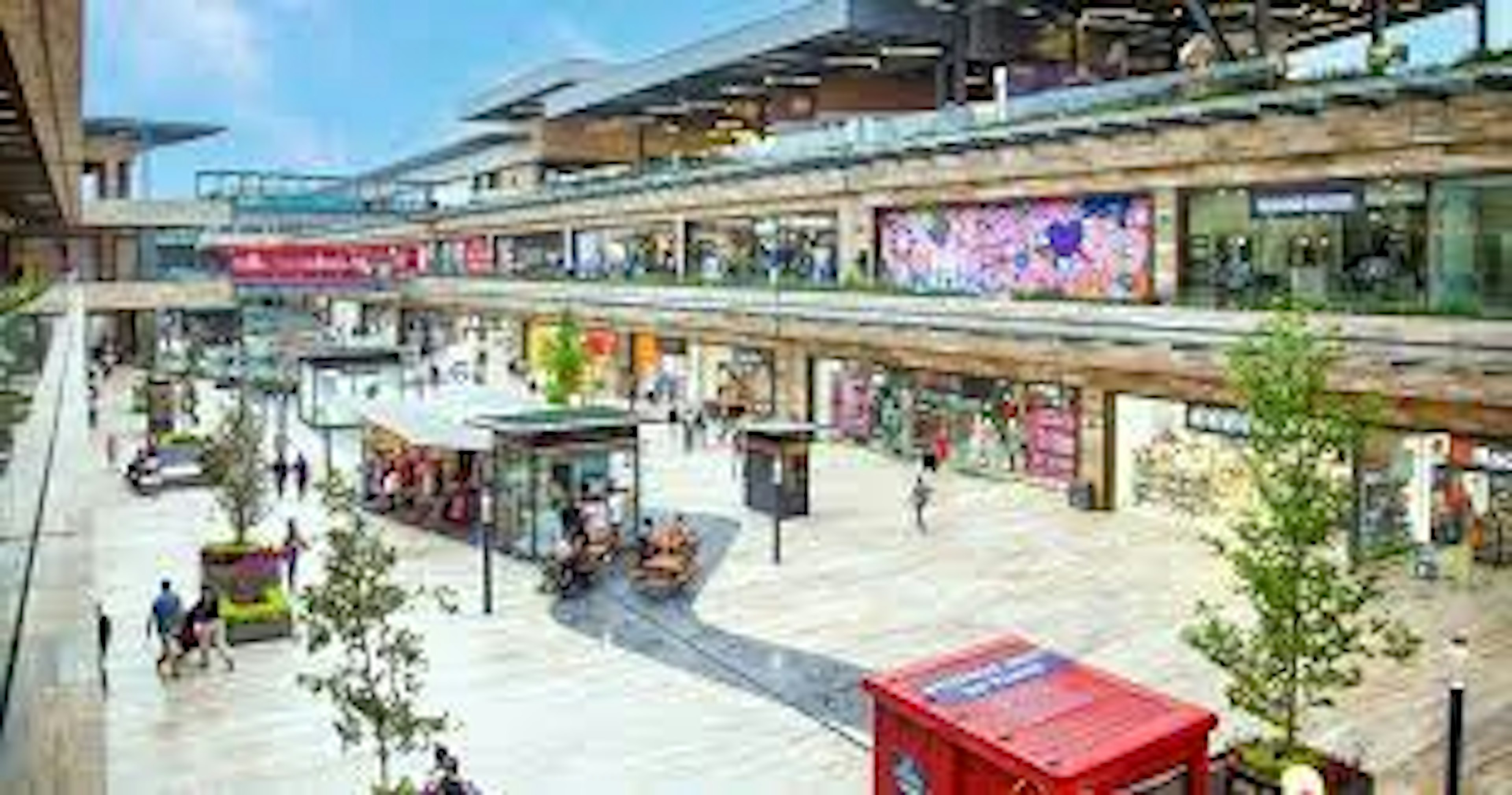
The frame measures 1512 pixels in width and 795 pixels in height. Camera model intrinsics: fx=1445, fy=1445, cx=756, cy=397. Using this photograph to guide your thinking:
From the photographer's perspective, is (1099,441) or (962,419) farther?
(962,419)

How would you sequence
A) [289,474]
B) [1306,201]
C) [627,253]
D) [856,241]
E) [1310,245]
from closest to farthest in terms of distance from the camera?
[1306,201], [1310,245], [289,474], [856,241], [627,253]

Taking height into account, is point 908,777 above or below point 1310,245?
below

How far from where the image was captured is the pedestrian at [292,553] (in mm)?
27094

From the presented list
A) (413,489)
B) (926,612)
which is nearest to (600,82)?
(413,489)

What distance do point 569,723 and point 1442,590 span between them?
53.8ft

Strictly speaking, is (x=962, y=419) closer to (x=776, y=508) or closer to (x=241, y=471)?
(x=776, y=508)

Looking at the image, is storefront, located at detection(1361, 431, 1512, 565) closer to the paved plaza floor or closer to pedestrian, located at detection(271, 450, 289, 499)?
the paved plaza floor

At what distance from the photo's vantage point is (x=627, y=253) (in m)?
66.0

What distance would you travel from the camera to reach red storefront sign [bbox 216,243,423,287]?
58.6 metres

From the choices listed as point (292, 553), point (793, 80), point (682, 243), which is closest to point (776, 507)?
point (292, 553)

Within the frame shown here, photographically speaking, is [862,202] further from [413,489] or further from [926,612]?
[926,612]

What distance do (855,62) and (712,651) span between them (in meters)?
46.3

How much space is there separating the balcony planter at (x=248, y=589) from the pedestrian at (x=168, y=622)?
1190mm

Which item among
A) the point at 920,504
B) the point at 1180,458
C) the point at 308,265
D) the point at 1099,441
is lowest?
the point at 920,504
